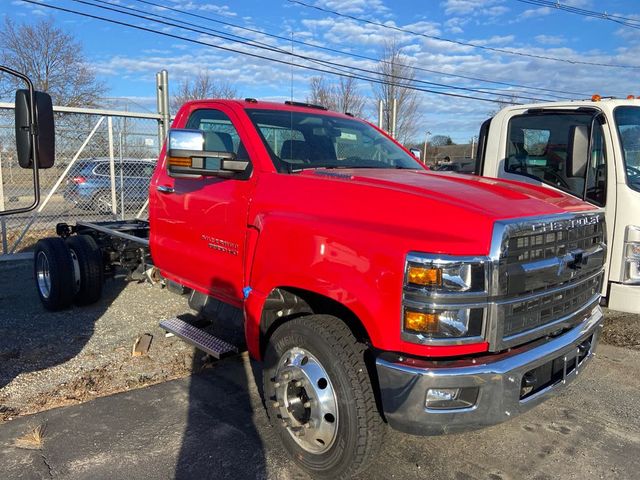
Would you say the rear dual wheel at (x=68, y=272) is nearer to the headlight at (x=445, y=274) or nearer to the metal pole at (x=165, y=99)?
the metal pole at (x=165, y=99)

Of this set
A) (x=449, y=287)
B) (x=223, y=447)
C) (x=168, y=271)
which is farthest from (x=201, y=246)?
(x=449, y=287)

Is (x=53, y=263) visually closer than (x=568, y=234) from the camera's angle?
No

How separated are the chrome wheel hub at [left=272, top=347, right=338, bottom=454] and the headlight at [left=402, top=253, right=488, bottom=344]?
2.08 feet

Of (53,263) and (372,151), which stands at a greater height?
(372,151)

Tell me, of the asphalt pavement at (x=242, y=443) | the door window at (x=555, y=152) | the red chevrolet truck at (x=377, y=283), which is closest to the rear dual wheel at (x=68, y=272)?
the asphalt pavement at (x=242, y=443)

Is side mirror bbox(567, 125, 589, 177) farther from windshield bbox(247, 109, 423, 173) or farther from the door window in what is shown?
windshield bbox(247, 109, 423, 173)

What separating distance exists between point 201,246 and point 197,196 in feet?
1.25

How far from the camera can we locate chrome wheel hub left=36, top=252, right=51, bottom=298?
19.3ft

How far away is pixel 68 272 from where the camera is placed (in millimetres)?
5672

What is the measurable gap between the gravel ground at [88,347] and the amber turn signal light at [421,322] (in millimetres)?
2611

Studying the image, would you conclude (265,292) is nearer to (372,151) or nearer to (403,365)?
(403,365)

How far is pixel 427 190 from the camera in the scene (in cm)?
274

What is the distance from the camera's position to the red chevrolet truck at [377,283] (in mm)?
2338

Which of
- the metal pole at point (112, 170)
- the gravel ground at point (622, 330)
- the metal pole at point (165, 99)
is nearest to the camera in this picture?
the gravel ground at point (622, 330)
